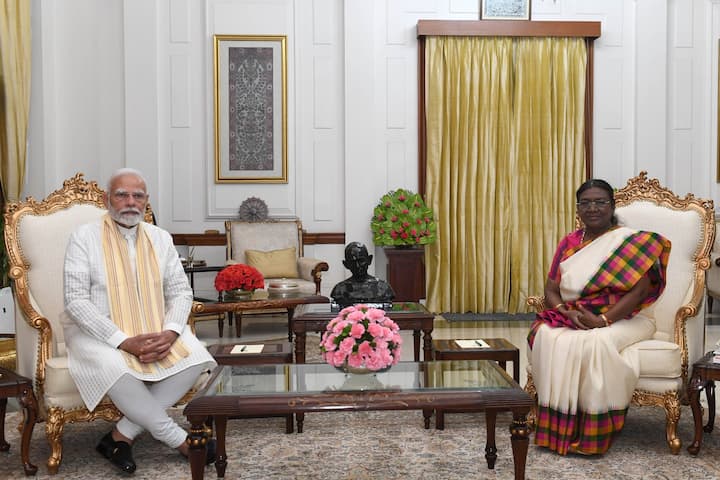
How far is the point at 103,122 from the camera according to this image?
8.25 meters

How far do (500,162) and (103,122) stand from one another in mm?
4442

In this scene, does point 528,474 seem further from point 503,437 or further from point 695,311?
point 695,311

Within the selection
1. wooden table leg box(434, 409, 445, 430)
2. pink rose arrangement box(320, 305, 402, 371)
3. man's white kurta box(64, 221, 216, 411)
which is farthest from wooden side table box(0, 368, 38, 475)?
wooden table leg box(434, 409, 445, 430)

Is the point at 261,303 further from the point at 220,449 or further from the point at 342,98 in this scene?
the point at 342,98

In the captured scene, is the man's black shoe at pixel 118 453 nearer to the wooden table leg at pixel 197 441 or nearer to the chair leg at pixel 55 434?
the chair leg at pixel 55 434

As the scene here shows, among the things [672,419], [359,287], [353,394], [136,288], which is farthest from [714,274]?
[136,288]

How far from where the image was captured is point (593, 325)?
12.5 feet

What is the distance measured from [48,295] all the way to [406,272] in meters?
4.56

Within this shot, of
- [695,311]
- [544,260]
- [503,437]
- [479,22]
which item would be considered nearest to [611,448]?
[503,437]

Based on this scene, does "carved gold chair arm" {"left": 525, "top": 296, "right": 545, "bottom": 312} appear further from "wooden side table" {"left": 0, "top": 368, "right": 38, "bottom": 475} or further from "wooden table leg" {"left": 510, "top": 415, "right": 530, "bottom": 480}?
"wooden side table" {"left": 0, "top": 368, "right": 38, "bottom": 475}

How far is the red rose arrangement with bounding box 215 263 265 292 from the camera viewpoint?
20.3 feet

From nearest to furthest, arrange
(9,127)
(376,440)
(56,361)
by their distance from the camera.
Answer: (56,361), (376,440), (9,127)

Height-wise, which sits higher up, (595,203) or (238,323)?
(595,203)

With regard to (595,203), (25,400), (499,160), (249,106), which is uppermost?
(249,106)
